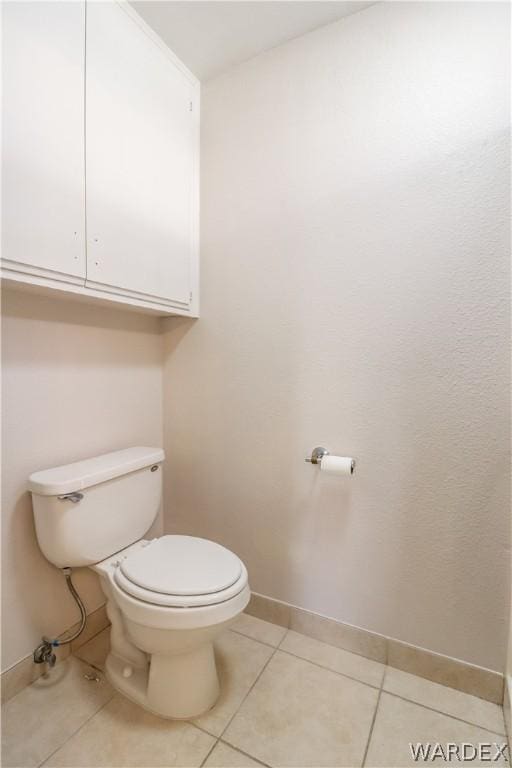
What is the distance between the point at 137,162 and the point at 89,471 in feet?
3.52

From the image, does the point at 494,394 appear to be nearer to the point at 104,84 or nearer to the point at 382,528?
the point at 382,528

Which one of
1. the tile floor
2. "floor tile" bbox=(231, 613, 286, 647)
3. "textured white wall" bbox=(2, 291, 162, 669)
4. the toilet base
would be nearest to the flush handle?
"textured white wall" bbox=(2, 291, 162, 669)

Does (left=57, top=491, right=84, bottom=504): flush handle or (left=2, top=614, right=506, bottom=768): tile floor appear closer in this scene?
(left=2, top=614, right=506, bottom=768): tile floor

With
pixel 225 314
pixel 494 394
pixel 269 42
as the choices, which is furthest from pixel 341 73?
pixel 494 394

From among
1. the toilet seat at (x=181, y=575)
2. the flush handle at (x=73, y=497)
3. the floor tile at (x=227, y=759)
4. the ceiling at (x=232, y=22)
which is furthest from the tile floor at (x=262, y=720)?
the ceiling at (x=232, y=22)

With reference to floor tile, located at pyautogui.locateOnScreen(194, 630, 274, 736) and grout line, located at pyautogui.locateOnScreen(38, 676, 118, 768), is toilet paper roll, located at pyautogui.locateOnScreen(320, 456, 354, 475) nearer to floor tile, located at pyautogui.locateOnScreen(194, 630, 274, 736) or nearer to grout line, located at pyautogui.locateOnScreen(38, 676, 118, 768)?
floor tile, located at pyautogui.locateOnScreen(194, 630, 274, 736)

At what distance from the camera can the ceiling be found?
1.26 meters

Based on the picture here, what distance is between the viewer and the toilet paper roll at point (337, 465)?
50.0 inches

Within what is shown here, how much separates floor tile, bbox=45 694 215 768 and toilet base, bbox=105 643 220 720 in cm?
3

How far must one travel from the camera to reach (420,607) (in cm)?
127

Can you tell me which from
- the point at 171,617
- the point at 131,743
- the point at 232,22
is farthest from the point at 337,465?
the point at 232,22

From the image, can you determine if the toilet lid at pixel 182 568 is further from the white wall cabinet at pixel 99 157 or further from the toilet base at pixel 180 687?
the white wall cabinet at pixel 99 157

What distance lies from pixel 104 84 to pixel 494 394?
1.54 metres

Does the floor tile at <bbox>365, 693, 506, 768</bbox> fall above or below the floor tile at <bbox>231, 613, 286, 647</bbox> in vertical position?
below
